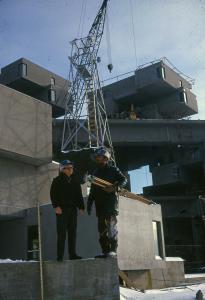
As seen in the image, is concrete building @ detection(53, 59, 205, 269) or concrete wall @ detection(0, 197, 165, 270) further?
concrete building @ detection(53, 59, 205, 269)

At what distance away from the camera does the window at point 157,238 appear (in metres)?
18.7

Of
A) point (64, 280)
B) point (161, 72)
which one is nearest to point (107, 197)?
point (64, 280)

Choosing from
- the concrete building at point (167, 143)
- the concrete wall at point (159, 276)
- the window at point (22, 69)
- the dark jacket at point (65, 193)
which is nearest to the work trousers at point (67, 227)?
the dark jacket at point (65, 193)

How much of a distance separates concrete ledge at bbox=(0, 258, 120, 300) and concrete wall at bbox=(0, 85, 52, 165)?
44.9 feet

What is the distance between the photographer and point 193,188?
53969mm

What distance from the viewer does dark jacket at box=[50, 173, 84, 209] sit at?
7.08 m

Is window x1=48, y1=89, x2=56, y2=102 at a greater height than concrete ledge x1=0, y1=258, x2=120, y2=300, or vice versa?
window x1=48, y1=89, x2=56, y2=102

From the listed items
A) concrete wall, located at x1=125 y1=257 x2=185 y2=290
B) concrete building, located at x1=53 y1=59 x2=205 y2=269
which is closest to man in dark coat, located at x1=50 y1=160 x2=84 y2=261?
concrete wall, located at x1=125 y1=257 x2=185 y2=290

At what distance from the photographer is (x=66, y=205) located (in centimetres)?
709

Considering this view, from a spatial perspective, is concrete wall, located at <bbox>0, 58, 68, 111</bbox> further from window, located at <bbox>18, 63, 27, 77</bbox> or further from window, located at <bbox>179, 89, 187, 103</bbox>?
window, located at <bbox>179, 89, 187, 103</bbox>

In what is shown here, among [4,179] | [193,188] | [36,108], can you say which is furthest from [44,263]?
[193,188]

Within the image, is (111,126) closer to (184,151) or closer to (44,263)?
(184,151)

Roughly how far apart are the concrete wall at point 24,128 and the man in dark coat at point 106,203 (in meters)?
12.7

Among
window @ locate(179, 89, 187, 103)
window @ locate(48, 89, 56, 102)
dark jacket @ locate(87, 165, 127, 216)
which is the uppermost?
window @ locate(48, 89, 56, 102)
